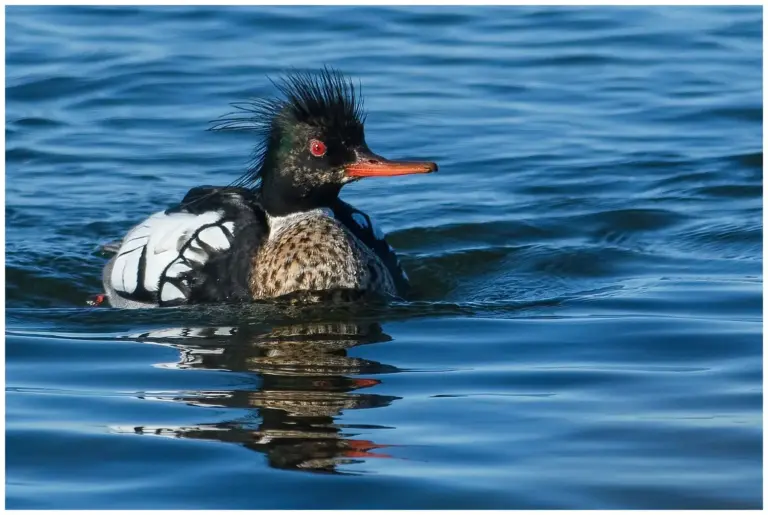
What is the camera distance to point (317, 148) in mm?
9570

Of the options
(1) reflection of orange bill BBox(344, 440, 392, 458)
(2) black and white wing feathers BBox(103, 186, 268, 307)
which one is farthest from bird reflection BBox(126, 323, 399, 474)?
(2) black and white wing feathers BBox(103, 186, 268, 307)

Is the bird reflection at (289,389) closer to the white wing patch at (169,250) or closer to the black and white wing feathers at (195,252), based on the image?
the black and white wing feathers at (195,252)

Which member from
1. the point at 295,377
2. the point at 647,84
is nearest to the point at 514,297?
the point at 295,377

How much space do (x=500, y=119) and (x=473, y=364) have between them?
7266 mm

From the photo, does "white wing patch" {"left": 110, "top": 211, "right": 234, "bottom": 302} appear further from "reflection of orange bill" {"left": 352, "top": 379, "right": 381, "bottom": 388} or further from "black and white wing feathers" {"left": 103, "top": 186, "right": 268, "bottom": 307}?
"reflection of orange bill" {"left": 352, "top": 379, "right": 381, "bottom": 388}

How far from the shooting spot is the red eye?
9.56 m

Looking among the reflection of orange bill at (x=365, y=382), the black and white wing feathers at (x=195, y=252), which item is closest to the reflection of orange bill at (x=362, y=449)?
the reflection of orange bill at (x=365, y=382)

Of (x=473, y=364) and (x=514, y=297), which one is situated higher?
(x=514, y=297)

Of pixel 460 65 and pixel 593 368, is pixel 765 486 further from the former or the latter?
pixel 460 65

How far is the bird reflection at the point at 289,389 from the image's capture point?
6789 mm

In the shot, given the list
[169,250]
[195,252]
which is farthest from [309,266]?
[169,250]

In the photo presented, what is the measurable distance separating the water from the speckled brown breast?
9.7 inches

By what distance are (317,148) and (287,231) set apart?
626 millimetres

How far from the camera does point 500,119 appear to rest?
50.1ft
